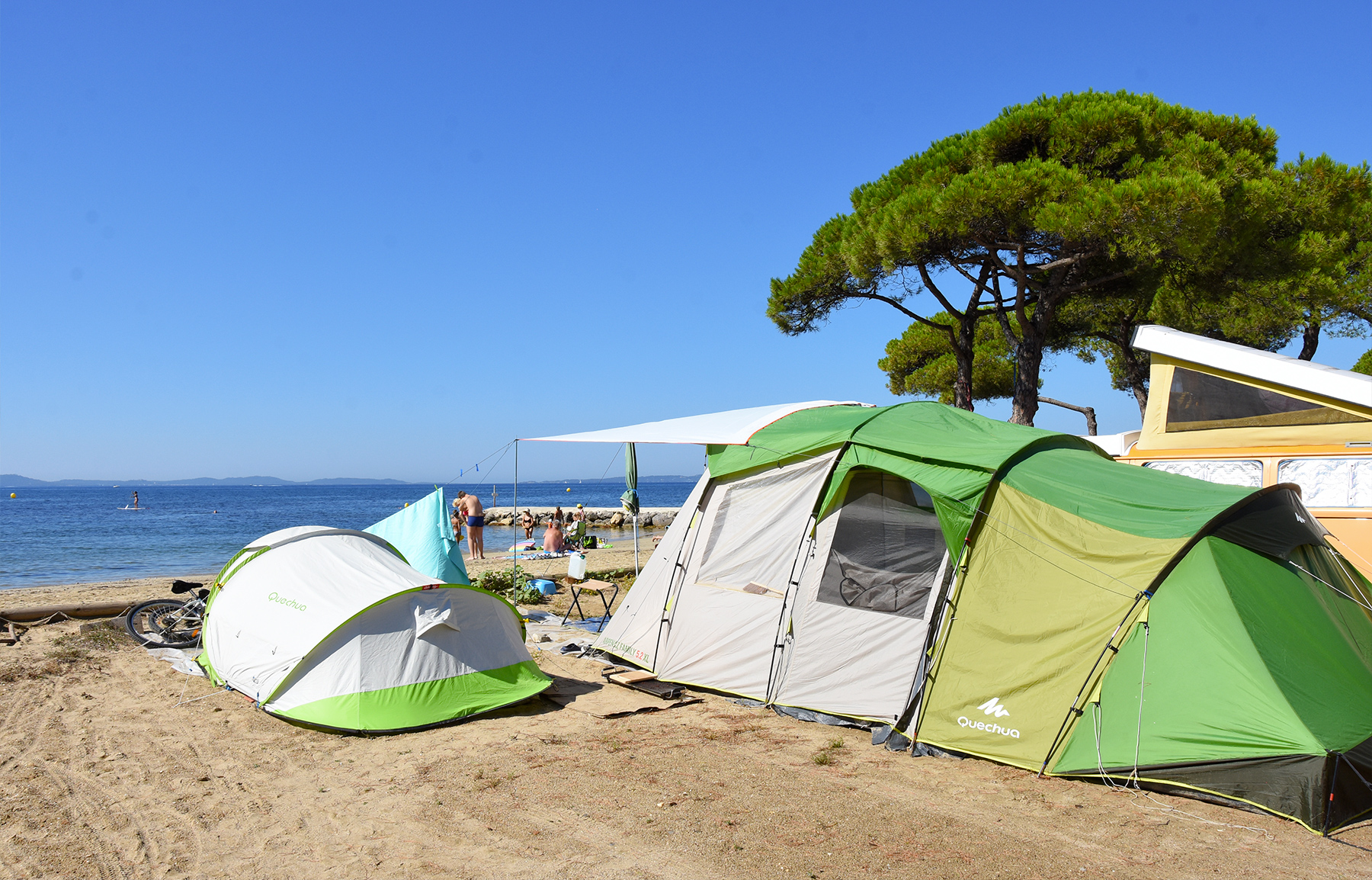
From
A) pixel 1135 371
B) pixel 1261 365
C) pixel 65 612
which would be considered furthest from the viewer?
pixel 1135 371

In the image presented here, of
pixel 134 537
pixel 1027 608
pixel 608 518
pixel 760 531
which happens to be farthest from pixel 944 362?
pixel 134 537

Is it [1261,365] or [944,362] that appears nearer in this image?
[1261,365]

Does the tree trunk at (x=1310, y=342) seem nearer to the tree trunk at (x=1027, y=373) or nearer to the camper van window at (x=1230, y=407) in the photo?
the tree trunk at (x=1027, y=373)

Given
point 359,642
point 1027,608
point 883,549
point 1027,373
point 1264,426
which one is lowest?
point 359,642

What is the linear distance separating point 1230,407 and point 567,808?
724 cm

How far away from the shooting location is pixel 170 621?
877 centimetres

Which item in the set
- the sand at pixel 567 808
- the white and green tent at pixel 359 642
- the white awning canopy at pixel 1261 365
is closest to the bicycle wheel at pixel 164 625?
the white and green tent at pixel 359 642

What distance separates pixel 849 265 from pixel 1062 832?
35.8 ft

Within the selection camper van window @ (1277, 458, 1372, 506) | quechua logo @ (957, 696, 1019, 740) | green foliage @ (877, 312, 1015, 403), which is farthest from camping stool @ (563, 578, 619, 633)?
green foliage @ (877, 312, 1015, 403)

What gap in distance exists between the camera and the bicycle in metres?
8.57

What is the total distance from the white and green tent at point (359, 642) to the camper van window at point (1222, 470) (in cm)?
596

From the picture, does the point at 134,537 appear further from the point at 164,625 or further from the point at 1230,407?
the point at 1230,407

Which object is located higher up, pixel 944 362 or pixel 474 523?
pixel 944 362

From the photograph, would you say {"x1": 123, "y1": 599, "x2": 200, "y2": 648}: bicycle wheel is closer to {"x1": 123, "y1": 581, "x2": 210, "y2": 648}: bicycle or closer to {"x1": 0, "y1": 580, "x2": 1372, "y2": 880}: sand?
{"x1": 123, "y1": 581, "x2": 210, "y2": 648}: bicycle
